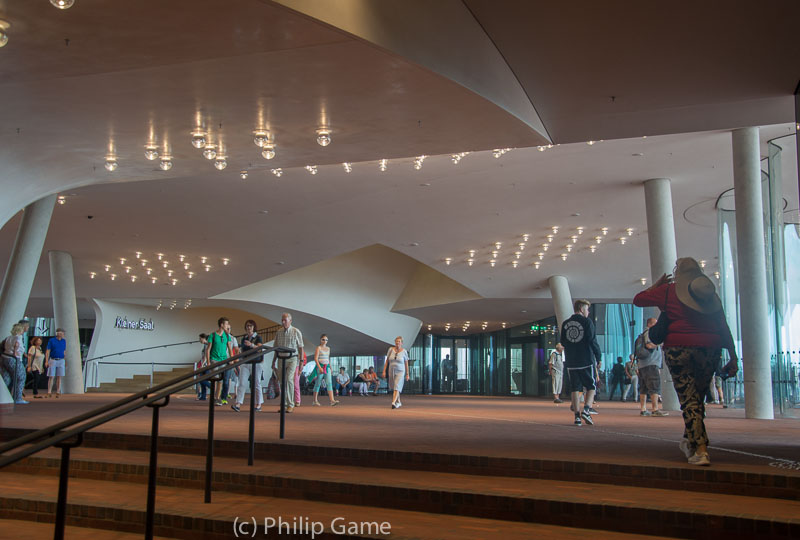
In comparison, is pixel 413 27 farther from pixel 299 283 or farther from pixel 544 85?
pixel 299 283

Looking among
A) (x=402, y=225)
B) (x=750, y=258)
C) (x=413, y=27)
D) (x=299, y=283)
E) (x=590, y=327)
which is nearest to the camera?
(x=413, y=27)

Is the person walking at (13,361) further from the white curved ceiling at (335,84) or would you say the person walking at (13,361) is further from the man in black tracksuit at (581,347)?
the man in black tracksuit at (581,347)

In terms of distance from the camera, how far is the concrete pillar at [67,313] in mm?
20312

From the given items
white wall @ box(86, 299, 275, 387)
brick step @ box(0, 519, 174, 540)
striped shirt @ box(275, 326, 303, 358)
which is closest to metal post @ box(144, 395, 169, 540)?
brick step @ box(0, 519, 174, 540)

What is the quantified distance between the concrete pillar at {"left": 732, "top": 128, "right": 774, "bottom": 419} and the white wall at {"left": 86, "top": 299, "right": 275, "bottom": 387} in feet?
66.8

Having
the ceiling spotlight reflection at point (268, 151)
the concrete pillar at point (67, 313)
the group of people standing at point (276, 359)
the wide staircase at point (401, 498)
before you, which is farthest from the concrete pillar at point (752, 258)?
the concrete pillar at point (67, 313)

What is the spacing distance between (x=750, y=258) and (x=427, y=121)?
811 centimetres

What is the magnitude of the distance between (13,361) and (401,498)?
1071cm

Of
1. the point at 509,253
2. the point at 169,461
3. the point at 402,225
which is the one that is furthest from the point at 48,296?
the point at 169,461

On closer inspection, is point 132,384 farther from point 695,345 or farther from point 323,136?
point 695,345

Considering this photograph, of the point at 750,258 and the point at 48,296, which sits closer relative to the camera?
the point at 750,258

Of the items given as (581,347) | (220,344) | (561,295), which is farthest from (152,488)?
(561,295)

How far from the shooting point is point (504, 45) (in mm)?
6371

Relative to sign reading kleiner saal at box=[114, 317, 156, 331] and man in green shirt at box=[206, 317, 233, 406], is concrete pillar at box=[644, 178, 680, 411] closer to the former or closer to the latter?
man in green shirt at box=[206, 317, 233, 406]
